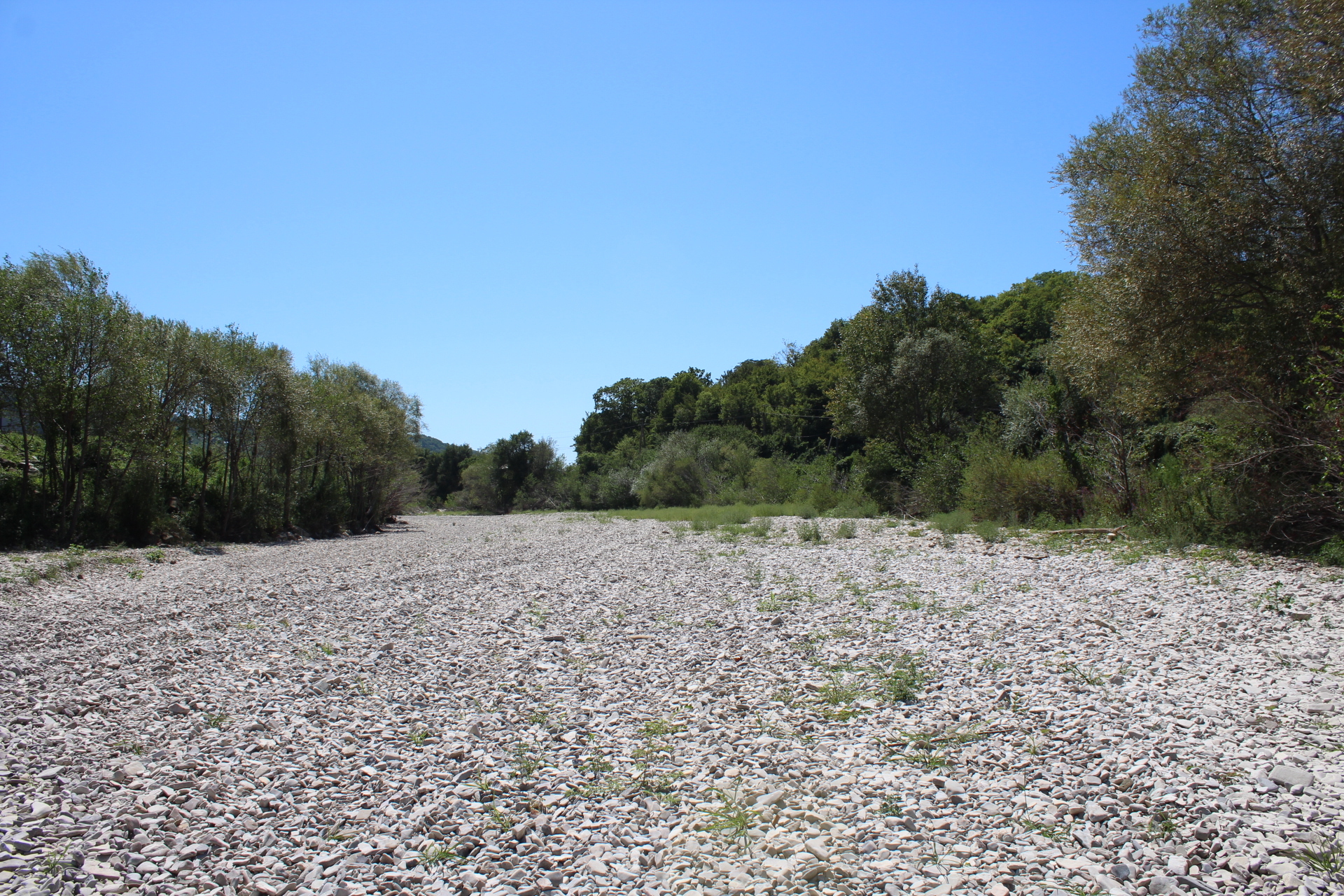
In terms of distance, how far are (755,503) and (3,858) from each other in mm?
35214

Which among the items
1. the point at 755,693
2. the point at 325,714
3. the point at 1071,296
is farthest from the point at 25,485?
the point at 1071,296

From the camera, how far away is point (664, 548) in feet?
65.6

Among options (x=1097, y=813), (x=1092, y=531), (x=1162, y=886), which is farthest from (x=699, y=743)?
(x=1092, y=531)

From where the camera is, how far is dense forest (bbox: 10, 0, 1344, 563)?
11312 millimetres

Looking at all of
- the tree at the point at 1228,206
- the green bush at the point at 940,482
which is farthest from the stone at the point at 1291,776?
the green bush at the point at 940,482

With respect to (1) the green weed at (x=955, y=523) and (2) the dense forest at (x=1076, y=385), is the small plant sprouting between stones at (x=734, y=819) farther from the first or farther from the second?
(1) the green weed at (x=955, y=523)

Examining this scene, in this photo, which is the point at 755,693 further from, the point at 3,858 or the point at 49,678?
the point at 49,678

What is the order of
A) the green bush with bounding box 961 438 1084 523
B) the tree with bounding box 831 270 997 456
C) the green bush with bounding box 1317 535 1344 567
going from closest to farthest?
the green bush with bounding box 1317 535 1344 567
the green bush with bounding box 961 438 1084 523
the tree with bounding box 831 270 997 456

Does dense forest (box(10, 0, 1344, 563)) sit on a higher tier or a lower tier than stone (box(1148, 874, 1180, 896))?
higher

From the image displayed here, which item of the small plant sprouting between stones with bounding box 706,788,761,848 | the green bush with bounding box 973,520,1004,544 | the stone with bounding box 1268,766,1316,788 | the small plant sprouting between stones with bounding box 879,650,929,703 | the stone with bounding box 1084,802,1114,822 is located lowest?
the small plant sprouting between stones with bounding box 706,788,761,848

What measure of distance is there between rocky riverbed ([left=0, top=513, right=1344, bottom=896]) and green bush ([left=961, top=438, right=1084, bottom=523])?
785 cm

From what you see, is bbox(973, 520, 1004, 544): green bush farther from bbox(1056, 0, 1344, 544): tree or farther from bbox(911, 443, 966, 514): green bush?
bbox(911, 443, 966, 514): green bush

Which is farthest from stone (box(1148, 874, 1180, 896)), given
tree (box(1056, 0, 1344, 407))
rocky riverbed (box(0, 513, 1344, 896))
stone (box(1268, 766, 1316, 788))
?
tree (box(1056, 0, 1344, 407))

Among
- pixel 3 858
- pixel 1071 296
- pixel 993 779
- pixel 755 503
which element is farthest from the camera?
pixel 755 503
